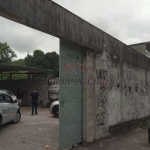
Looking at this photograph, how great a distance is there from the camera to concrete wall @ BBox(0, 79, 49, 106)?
1998 centimetres

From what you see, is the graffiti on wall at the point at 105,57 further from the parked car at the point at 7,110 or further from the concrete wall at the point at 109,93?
the parked car at the point at 7,110

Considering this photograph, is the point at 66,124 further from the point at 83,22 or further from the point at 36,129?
the point at 83,22

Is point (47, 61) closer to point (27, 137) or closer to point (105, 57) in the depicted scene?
point (105, 57)

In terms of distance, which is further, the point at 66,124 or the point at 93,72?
the point at 93,72

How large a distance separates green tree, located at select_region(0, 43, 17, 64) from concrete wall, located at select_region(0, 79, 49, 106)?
74.5ft

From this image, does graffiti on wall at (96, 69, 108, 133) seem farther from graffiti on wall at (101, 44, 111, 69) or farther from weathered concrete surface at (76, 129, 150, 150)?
weathered concrete surface at (76, 129, 150, 150)

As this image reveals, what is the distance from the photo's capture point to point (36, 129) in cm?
907

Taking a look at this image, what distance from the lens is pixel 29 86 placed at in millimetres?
20844

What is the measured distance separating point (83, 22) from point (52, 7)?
5.46ft

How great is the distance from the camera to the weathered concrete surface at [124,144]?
24.3 feet

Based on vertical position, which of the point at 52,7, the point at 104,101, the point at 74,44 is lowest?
the point at 104,101

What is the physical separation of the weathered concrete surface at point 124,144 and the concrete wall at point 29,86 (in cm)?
1141

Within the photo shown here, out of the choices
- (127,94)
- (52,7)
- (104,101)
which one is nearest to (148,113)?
(127,94)

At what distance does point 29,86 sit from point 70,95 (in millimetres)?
14455
